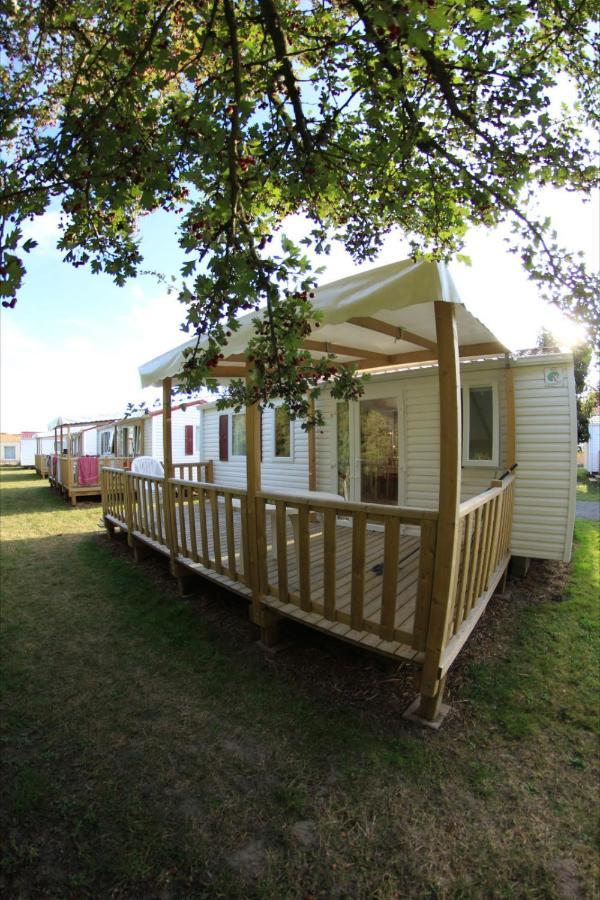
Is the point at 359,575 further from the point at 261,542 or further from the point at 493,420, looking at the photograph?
the point at 493,420

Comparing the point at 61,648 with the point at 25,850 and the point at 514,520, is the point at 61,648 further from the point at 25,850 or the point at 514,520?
the point at 514,520

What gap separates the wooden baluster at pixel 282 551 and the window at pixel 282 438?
4.40 meters

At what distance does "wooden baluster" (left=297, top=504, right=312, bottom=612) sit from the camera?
3240mm

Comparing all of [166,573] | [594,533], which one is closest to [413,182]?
[166,573]

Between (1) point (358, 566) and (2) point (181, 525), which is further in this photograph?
(2) point (181, 525)

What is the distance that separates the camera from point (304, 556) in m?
3.29

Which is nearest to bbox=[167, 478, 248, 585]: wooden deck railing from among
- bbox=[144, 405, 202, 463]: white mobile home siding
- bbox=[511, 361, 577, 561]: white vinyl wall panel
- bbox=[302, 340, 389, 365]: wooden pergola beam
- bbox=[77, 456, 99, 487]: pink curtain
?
bbox=[302, 340, 389, 365]: wooden pergola beam

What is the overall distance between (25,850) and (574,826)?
258 centimetres

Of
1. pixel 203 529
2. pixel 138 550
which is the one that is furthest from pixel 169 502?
pixel 138 550

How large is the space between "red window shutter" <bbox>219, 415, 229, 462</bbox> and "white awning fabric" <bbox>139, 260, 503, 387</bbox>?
4600 mm

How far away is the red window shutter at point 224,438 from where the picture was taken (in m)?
9.92

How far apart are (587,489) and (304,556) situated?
16.4 m

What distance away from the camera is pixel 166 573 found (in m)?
5.93

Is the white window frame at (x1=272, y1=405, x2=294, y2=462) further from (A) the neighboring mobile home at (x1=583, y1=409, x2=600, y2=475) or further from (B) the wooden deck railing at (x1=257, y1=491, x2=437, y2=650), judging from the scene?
(A) the neighboring mobile home at (x1=583, y1=409, x2=600, y2=475)
